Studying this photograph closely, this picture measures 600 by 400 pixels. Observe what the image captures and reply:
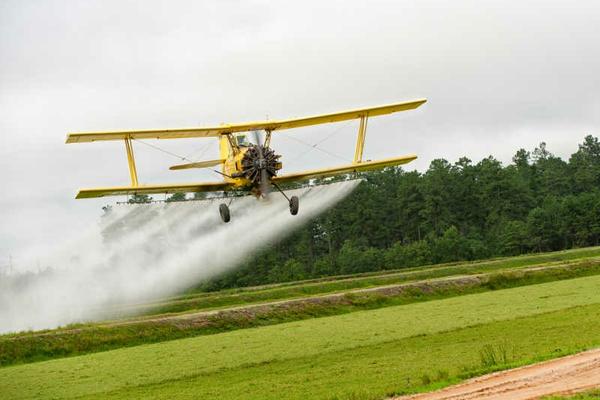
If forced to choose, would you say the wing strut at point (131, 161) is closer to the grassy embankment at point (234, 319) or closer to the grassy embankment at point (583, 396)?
the grassy embankment at point (234, 319)

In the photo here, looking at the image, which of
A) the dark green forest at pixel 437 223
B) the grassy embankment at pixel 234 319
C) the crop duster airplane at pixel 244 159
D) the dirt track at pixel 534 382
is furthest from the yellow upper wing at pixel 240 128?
the dark green forest at pixel 437 223

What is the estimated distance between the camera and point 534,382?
64.3 ft

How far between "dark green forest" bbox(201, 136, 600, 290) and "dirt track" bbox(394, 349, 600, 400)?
9219 centimetres

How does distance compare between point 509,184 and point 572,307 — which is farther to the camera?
point 509,184

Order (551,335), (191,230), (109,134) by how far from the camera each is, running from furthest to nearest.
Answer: (191,230) < (109,134) < (551,335)

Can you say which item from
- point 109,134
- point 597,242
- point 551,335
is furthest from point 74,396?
point 597,242

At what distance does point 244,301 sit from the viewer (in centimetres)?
5884

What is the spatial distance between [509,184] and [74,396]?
395ft

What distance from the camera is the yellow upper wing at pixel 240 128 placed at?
4434cm

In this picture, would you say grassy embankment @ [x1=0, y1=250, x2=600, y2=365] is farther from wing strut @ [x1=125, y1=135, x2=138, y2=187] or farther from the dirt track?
the dirt track

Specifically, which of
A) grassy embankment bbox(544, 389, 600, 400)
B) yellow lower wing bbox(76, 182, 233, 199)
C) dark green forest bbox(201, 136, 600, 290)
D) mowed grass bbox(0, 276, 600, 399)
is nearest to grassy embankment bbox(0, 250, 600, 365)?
mowed grass bbox(0, 276, 600, 399)

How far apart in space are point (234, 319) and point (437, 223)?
96.0 m

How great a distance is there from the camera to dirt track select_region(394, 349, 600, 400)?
18.6m

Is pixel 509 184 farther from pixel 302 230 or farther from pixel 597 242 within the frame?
pixel 302 230
